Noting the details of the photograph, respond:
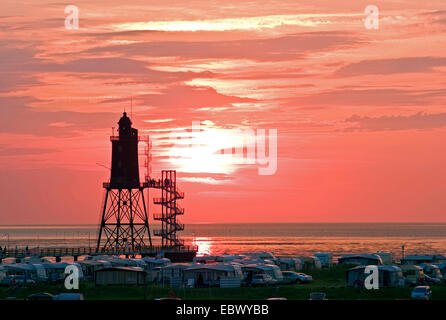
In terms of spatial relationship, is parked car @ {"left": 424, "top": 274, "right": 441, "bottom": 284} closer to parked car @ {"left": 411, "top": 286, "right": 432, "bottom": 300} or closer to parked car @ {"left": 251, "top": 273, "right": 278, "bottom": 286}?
parked car @ {"left": 251, "top": 273, "right": 278, "bottom": 286}

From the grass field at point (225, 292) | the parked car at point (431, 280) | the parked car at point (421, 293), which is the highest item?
the parked car at point (421, 293)

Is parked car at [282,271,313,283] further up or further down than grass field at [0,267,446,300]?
further up

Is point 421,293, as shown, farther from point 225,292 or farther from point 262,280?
point 262,280

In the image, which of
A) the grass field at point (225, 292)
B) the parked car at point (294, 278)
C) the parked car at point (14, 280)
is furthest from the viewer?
the parked car at point (294, 278)

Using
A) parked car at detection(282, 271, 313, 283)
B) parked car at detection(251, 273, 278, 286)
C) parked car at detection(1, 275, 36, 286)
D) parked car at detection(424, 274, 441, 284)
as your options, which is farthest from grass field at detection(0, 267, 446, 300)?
parked car at detection(424, 274, 441, 284)

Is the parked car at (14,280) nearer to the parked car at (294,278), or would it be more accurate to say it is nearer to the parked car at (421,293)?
the parked car at (294,278)

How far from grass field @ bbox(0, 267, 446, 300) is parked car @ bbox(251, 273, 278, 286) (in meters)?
1.56

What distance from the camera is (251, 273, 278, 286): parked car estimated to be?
7281 cm

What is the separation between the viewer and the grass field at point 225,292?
63.2 meters

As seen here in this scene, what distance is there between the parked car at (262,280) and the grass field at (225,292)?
61.3 inches

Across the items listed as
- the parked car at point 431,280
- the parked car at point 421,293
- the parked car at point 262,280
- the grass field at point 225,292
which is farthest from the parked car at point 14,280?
the parked car at point 431,280

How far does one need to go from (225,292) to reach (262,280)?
21.1 feet

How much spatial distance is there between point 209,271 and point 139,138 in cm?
4977

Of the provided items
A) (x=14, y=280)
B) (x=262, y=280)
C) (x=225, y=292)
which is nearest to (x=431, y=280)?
(x=262, y=280)
